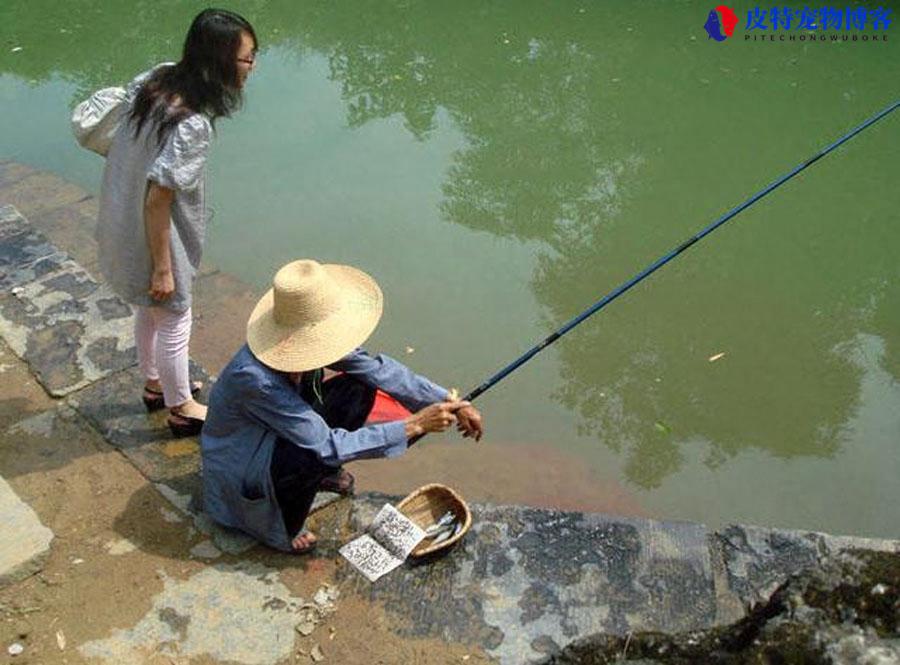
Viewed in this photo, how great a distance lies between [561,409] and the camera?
12.6 feet

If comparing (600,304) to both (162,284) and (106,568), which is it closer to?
(162,284)

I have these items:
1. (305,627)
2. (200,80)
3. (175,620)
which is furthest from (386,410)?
(200,80)

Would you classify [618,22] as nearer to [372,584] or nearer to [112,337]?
[112,337]

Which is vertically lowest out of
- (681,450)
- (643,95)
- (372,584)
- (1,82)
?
(1,82)

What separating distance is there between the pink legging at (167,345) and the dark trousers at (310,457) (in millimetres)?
542

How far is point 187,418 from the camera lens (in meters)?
2.94

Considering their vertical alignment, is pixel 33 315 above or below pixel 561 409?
below

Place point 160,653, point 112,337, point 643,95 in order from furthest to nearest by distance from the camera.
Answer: point 643,95, point 112,337, point 160,653

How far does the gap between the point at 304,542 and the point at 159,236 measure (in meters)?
1.03

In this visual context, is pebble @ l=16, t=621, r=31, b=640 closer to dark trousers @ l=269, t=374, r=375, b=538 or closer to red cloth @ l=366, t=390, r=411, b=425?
dark trousers @ l=269, t=374, r=375, b=538

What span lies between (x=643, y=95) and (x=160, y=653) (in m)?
5.30

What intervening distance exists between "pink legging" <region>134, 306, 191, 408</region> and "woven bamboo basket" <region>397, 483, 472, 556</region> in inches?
34.4

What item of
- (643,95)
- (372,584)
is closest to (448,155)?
(643,95)

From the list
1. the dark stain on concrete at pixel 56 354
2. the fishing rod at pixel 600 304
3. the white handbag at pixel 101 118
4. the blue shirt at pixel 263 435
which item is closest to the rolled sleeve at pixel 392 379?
the blue shirt at pixel 263 435
